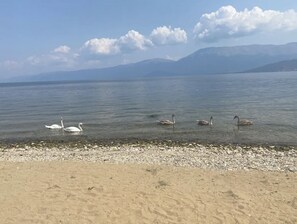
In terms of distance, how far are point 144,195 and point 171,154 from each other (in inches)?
312

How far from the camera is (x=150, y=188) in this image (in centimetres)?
1341

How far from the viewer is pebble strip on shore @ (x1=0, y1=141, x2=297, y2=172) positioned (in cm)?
1747

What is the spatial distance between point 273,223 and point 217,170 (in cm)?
577

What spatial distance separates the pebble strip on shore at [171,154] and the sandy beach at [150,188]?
5 cm

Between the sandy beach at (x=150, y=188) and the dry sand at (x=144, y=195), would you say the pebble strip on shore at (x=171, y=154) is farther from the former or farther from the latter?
the dry sand at (x=144, y=195)

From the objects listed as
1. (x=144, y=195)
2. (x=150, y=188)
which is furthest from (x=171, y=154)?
(x=144, y=195)

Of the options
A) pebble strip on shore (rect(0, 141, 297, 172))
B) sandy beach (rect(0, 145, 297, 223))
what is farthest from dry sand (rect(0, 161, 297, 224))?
pebble strip on shore (rect(0, 141, 297, 172))

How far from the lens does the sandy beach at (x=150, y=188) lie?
11047 mm

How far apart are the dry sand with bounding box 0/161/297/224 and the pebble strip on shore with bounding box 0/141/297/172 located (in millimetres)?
1333

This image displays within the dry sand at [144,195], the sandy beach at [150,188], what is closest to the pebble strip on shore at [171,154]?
the sandy beach at [150,188]

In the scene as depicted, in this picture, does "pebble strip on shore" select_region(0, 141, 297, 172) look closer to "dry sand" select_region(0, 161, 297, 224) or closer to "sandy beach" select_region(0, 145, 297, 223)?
"sandy beach" select_region(0, 145, 297, 223)

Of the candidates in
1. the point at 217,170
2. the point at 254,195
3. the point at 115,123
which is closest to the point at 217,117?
the point at 115,123

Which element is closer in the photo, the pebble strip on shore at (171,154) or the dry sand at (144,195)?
the dry sand at (144,195)

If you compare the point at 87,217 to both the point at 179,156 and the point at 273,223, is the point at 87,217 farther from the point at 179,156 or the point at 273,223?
the point at 179,156
